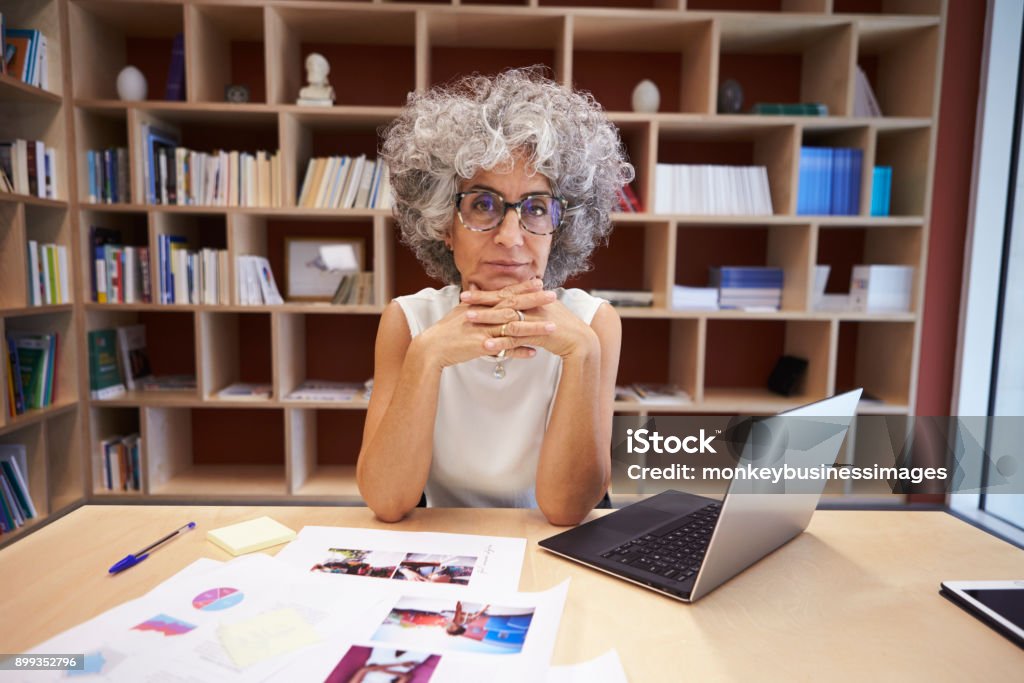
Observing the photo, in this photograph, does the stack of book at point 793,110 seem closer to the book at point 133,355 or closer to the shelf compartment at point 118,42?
the shelf compartment at point 118,42

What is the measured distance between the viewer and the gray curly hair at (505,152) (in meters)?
1.22

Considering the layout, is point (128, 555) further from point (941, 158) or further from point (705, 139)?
point (941, 158)

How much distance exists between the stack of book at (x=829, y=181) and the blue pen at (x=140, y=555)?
105 inches

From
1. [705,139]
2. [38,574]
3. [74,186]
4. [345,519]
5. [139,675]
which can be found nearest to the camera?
[139,675]

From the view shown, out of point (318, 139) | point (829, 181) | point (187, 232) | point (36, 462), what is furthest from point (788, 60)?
point (36, 462)

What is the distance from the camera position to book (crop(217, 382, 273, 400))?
106 inches

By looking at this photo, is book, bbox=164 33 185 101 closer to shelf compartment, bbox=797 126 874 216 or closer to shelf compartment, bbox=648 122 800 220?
shelf compartment, bbox=648 122 800 220

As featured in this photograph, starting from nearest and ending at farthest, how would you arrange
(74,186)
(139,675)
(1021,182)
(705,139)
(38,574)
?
(139,675) < (38,574) < (74,186) < (1021,182) < (705,139)

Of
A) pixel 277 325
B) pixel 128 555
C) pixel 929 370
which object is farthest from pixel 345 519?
pixel 929 370

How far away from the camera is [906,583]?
2.76 ft

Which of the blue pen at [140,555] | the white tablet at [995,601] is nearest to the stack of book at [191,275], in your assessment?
the blue pen at [140,555]

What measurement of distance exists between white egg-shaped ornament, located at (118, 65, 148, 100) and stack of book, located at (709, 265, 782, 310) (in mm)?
2750

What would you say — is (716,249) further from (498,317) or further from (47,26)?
(47,26)

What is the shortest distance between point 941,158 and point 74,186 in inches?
153
